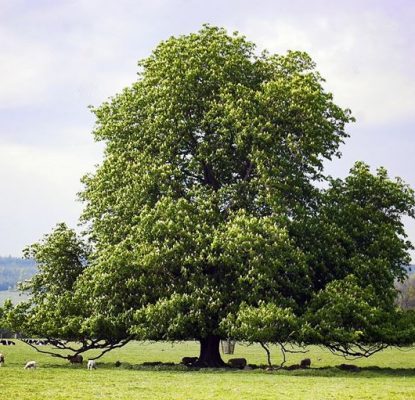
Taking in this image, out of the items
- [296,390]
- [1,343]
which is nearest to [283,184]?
[296,390]

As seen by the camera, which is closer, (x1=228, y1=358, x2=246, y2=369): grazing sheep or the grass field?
the grass field

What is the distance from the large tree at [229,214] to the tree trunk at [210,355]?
9cm

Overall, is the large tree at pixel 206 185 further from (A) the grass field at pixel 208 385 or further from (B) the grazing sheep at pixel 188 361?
(A) the grass field at pixel 208 385

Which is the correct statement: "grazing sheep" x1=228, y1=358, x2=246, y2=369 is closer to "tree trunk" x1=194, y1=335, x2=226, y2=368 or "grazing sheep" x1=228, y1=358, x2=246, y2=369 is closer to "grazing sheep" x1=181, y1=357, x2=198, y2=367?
"tree trunk" x1=194, y1=335, x2=226, y2=368

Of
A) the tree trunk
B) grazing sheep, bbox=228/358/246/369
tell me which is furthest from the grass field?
grazing sheep, bbox=228/358/246/369

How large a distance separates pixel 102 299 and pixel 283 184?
1349 cm

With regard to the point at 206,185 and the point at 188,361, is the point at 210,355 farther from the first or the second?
the point at 206,185

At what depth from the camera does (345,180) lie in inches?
1852

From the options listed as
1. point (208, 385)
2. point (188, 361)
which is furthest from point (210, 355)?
point (208, 385)

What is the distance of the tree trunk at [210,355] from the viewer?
45.4 metres

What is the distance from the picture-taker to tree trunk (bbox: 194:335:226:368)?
45406 millimetres

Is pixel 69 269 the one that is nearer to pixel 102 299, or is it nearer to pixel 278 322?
pixel 102 299

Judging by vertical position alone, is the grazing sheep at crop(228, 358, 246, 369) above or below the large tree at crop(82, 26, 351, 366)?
below

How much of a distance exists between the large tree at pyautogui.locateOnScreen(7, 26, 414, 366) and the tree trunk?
0.09 m
